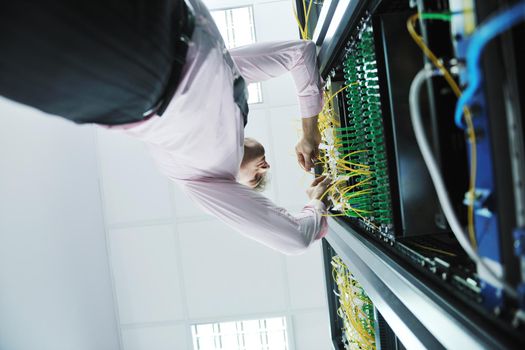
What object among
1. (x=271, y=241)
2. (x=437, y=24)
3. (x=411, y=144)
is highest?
(x=437, y=24)

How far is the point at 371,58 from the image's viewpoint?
35.9 inches

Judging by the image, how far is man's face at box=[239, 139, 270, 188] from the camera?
1.48 metres

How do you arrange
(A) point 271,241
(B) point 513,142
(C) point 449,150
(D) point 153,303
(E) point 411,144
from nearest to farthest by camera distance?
1. (B) point 513,142
2. (C) point 449,150
3. (E) point 411,144
4. (A) point 271,241
5. (D) point 153,303

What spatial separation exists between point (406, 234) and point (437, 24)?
46 cm

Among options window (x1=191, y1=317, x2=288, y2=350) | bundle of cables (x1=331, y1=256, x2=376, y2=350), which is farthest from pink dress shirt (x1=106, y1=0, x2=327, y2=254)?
window (x1=191, y1=317, x2=288, y2=350)

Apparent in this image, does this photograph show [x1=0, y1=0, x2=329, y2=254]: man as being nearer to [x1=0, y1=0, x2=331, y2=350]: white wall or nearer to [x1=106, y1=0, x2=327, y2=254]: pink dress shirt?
[x1=106, y1=0, x2=327, y2=254]: pink dress shirt

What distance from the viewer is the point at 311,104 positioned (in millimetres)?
1464

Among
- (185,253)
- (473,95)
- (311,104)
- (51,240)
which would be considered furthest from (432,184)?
(185,253)

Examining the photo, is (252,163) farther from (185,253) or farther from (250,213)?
(185,253)

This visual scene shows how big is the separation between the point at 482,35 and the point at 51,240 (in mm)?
2518

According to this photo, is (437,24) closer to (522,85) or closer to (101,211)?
(522,85)

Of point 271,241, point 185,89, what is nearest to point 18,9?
point 185,89

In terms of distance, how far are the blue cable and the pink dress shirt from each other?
0.64 m

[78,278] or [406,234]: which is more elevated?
[406,234]
